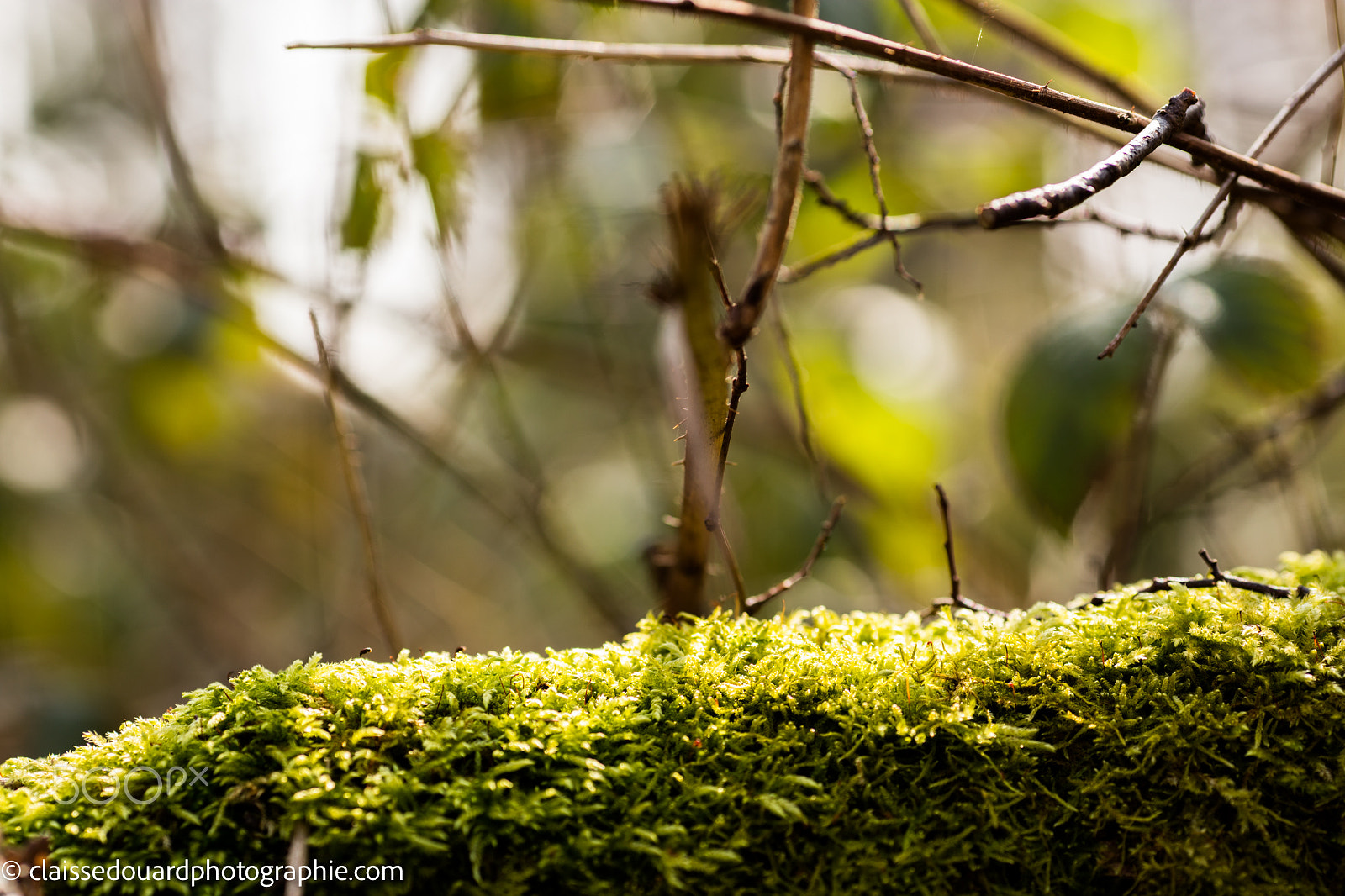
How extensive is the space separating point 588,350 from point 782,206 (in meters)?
3.58

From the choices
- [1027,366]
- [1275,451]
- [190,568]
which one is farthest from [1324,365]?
[190,568]

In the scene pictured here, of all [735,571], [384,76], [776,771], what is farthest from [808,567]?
[384,76]

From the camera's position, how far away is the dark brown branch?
2.50 ft

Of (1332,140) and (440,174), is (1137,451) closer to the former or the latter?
(1332,140)

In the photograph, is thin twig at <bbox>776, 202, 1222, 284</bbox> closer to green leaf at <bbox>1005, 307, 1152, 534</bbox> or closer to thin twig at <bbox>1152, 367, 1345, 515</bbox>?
green leaf at <bbox>1005, 307, 1152, 534</bbox>

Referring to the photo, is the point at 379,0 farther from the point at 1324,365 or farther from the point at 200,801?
the point at 1324,365

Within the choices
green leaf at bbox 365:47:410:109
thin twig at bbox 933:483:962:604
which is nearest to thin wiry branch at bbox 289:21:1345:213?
thin twig at bbox 933:483:962:604

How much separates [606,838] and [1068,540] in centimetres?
158

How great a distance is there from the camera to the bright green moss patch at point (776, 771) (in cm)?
84

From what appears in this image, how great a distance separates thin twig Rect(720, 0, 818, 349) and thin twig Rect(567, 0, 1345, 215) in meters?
0.04

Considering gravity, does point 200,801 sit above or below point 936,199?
below

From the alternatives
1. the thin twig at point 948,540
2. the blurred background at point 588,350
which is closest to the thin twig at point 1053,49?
the blurred background at point 588,350

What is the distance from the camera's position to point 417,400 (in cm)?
363

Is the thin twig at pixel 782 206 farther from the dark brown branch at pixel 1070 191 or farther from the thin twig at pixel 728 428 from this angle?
the dark brown branch at pixel 1070 191
